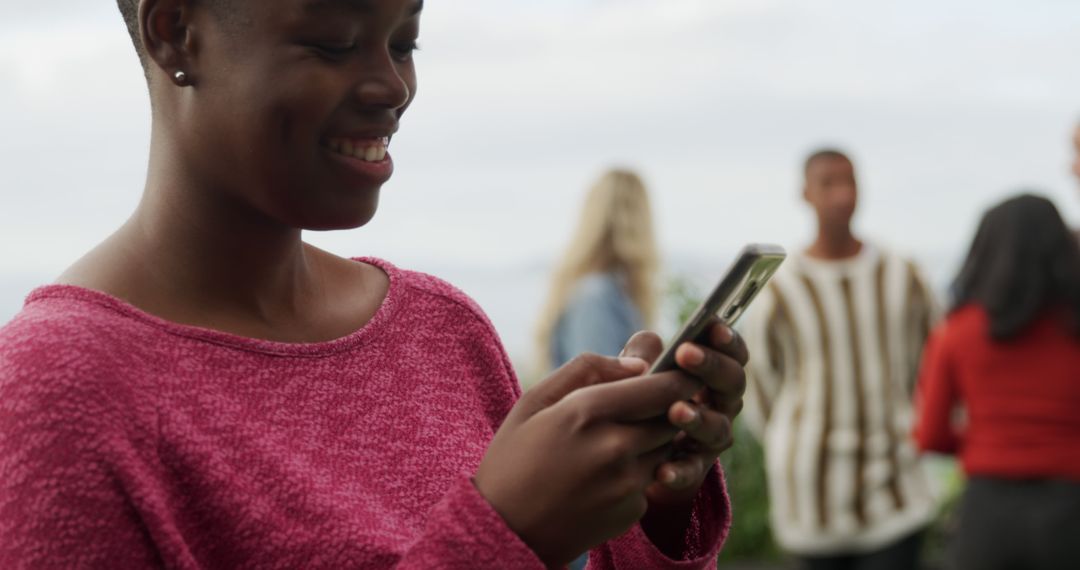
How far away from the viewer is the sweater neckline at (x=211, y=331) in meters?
1.43

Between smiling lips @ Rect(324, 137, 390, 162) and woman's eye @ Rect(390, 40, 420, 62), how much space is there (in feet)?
0.29

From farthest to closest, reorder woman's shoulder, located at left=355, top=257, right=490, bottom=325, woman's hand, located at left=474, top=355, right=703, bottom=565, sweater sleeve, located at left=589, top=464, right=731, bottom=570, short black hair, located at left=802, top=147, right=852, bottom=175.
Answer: short black hair, located at left=802, top=147, right=852, bottom=175
woman's shoulder, located at left=355, top=257, right=490, bottom=325
sweater sleeve, located at left=589, top=464, right=731, bottom=570
woman's hand, located at left=474, top=355, right=703, bottom=565

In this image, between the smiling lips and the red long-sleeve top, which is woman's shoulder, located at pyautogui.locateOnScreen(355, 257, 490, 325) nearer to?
the smiling lips

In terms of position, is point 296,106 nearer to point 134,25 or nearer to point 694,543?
point 134,25

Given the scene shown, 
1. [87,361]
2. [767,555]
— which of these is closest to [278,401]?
[87,361]

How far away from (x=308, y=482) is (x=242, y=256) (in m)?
0.24

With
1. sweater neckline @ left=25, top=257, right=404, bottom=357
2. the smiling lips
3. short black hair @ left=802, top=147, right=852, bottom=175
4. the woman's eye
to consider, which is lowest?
short black hair @ left=802, top=147, right=852, bottom=175

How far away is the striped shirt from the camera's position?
18.6ft

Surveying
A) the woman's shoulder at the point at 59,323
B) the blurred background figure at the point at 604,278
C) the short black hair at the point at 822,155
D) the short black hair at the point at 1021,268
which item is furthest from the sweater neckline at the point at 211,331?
the short black hair at the point at 822,155

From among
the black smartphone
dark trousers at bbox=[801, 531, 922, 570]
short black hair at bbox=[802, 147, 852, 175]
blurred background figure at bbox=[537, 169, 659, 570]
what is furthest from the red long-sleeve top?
the black smartphone

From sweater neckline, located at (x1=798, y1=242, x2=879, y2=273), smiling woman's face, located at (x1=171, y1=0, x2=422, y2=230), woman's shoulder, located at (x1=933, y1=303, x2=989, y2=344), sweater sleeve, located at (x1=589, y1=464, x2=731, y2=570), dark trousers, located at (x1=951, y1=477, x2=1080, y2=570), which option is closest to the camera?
smiling woman's face, located at (x1=171, y1=0, x2=422, y2=230)

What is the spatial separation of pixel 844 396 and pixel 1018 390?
689mm

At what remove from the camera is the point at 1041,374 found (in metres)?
5.18

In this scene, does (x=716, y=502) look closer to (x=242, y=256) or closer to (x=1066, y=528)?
(x=242, y=256)
